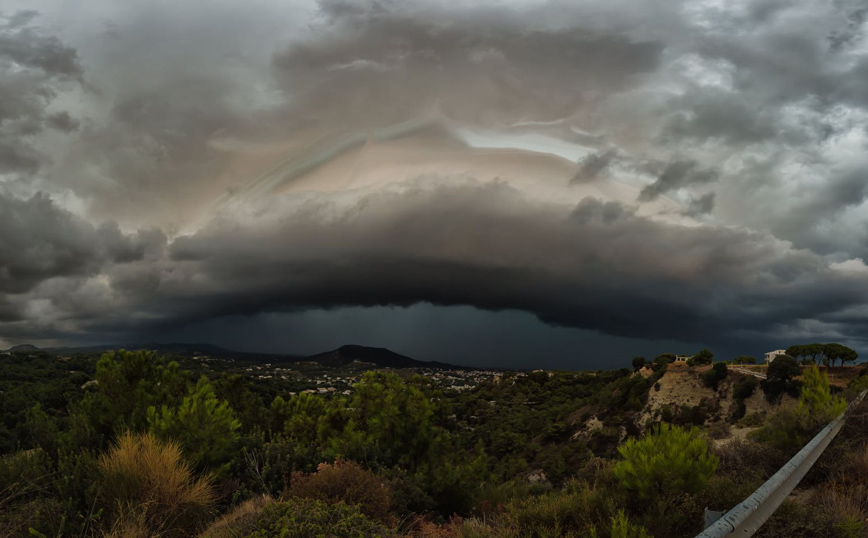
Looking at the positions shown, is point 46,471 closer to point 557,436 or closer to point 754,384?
point 557,436

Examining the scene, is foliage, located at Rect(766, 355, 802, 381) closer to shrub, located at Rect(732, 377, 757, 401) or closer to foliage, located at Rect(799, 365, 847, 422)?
shrub, located at Rect(732, 377, 757, 401)

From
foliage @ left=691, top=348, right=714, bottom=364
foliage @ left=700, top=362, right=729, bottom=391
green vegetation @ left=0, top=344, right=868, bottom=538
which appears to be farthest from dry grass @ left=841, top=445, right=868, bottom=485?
foliage @ left=691, top=348, right=714, bottom=364

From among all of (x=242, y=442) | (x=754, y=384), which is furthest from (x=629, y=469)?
(x=754, y=384)

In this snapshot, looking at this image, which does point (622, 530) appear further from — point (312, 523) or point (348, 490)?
point (348, 490)

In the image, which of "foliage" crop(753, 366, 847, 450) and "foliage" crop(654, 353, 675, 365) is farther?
"foliage" crop(654, 353, 675, 365)

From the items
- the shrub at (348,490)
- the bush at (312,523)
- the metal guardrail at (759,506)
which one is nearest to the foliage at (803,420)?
the metal guardrail at (759,506)

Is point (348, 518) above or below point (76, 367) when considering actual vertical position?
above
